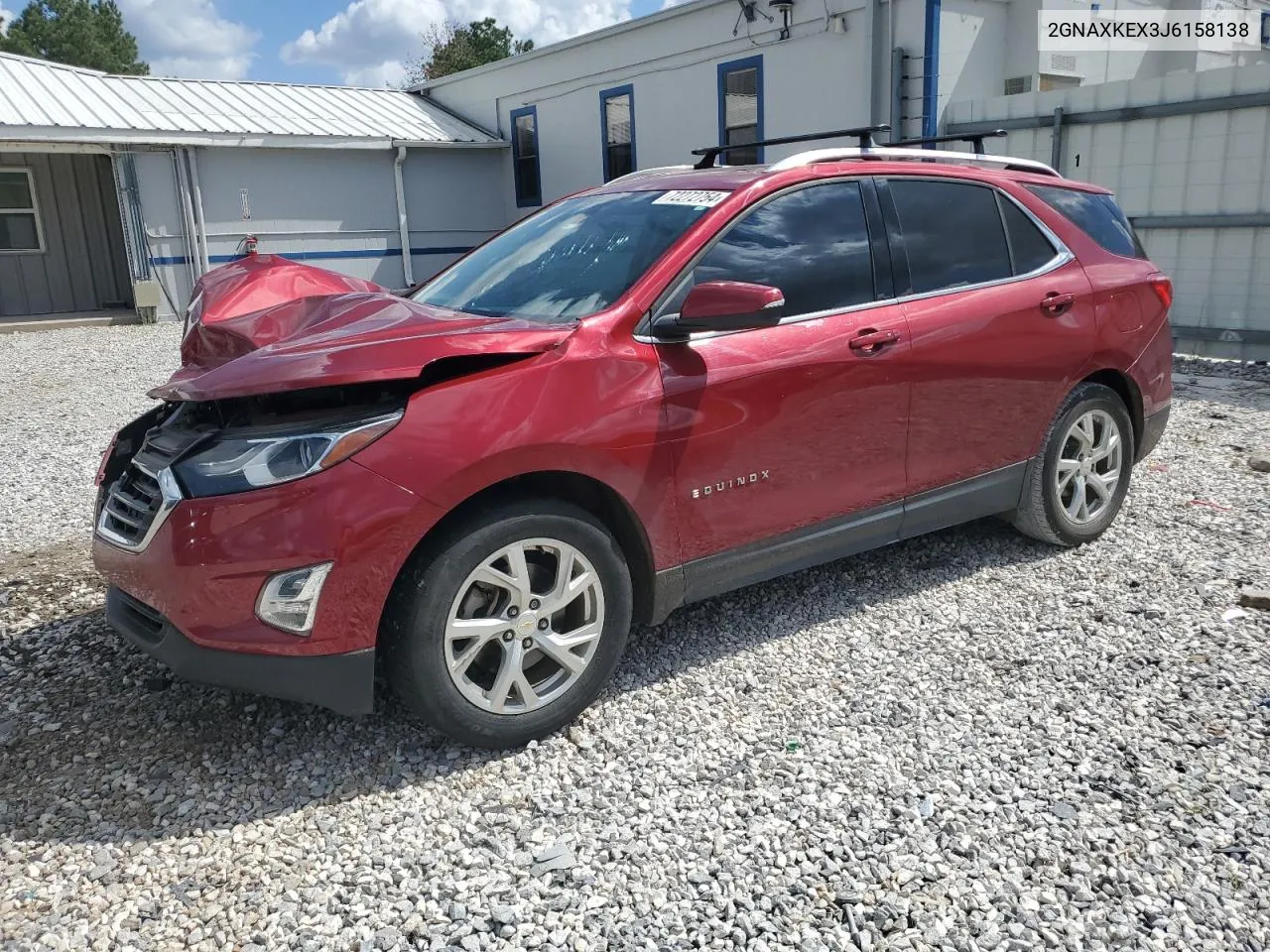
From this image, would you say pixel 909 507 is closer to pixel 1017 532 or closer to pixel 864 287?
pixel 864 287

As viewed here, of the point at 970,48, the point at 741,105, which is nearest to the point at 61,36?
the point at 741,105

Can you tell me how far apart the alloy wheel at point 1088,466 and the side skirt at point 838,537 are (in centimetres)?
32

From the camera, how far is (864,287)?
3818 mm

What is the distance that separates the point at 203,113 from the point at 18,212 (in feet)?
11.4

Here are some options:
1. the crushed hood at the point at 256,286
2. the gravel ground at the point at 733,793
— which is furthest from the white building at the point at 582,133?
the crushed hood at the point at 256,286

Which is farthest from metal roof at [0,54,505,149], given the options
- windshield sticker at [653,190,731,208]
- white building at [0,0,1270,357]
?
windshield sticker at [653,190,731,208]

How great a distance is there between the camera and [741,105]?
48.1 ft

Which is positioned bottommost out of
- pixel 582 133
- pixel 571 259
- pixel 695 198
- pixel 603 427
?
pixel 603 427

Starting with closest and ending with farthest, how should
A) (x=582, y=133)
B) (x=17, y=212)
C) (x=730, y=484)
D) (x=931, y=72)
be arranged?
(x=730, y=484) < (x=931, y=72) < (x=17, y=212) < (x=582, y=133)

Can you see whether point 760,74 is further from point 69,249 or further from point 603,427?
point 603,427

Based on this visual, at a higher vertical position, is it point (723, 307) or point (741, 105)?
point (741, 105)

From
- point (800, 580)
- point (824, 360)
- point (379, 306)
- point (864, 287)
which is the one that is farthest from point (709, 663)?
point (379, 306)

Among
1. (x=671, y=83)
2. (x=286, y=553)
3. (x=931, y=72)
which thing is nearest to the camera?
(x=286, y=553)

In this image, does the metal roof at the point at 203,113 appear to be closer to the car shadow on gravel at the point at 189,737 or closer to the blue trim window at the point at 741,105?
the blue trim window at the point at 741,105
